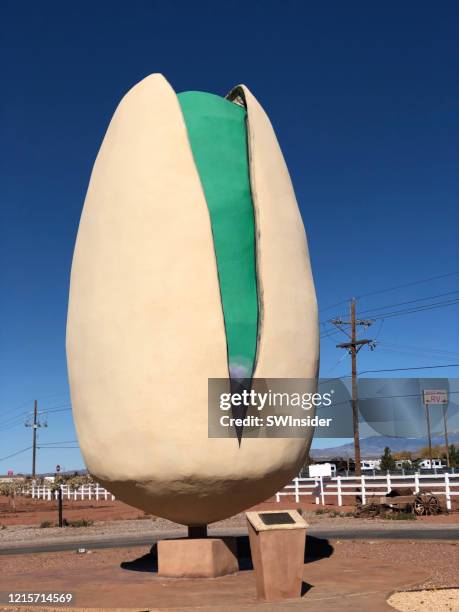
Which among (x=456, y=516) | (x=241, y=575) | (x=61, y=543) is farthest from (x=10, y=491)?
(x=241, y=575)

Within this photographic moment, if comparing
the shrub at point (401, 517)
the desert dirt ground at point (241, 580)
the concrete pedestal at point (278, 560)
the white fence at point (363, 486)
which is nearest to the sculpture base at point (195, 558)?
the desert dirt ground at point (241, 580)

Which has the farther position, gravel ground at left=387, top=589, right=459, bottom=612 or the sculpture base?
the sculpture base

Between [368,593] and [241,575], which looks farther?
[241,575]

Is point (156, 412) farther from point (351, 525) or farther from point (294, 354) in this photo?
point (351, 525)

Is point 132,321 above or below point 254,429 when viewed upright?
above

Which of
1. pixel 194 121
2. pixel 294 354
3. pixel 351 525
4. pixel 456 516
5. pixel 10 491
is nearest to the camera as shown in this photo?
pixel 294 354

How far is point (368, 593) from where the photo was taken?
806cm

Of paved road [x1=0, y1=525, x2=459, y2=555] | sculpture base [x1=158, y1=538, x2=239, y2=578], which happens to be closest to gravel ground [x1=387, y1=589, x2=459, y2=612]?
sculpture base [x1=158, y1=538, x2=239, y2=578]

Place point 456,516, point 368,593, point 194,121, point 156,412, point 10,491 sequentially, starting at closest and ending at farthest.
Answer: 1. point 368,593
2. point 156,412
3. point 194,121
4. point 456,516
5. point 10,491

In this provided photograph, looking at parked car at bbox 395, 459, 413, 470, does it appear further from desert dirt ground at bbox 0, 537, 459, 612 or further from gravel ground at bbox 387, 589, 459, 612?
gravel ground at bbox 387, 589, 459, 612

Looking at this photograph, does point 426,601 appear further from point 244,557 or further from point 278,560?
point 244,557

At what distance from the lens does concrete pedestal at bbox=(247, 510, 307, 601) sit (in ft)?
25.7

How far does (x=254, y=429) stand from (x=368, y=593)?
2.40 meters
